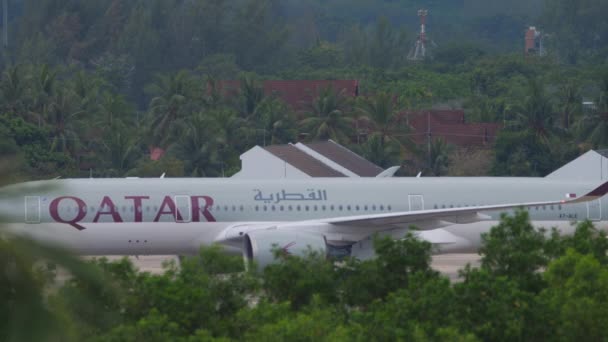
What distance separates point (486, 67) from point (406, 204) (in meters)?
82.7

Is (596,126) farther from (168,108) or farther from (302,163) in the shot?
(302,163)

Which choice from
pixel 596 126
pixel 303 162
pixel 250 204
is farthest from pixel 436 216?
pixel 596 126

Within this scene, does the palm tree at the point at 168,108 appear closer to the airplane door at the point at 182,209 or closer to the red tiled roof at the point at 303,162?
the red tiled roof at the point at 303,162

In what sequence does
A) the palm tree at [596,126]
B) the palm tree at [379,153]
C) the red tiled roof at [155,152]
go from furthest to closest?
the red tiled roof at [155,152] < the palm tree at [596,126] < the palm tree at [379,153]

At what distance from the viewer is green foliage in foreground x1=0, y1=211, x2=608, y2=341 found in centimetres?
1154

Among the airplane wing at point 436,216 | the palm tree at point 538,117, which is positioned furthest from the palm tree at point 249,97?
the airplane wing at point 436,216

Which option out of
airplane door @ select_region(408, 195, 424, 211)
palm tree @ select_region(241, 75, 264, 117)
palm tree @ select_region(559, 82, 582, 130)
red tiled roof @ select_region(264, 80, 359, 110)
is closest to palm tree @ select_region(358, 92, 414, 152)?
palm tree @ select_region(241, 75, 264, 117)

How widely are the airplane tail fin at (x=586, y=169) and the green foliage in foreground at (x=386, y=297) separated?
14919 mm

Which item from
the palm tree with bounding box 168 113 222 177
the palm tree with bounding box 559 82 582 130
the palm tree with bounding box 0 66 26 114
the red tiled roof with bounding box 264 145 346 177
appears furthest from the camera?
the palm tree with bounding box 559 82 582 130

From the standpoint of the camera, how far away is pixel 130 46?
418 ft

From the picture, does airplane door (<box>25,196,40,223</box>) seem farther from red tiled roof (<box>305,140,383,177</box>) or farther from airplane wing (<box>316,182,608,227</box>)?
red tiled roof (<box>305,140,383,177</box>)

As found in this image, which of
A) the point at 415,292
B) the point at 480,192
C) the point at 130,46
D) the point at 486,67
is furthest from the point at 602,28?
the point at 415,292

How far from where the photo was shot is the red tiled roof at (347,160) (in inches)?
1817

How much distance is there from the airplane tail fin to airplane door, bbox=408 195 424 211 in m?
5.51
